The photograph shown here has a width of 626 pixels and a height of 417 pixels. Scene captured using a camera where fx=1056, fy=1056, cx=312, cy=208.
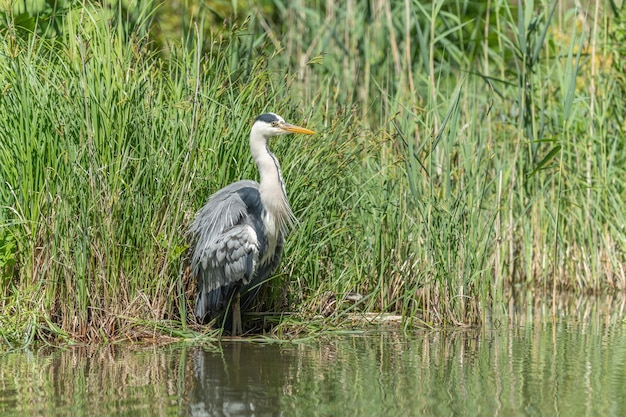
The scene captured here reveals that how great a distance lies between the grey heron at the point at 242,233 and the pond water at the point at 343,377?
323 mm

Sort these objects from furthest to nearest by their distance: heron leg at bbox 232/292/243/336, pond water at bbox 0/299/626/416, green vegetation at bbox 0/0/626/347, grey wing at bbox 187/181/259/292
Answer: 1. heron leg at bbox 232/292/243/336
2. grey wing at bbox 187/181/259/292
3. green vegetation at bbox 0/0/626/347
4. pond water at bbox 0/299/626/416

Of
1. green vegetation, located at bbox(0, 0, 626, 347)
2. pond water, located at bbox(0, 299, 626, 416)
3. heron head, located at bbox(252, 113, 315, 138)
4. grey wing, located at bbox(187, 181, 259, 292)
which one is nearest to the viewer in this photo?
pond water, located at bbox(0, 299, 626, 416)

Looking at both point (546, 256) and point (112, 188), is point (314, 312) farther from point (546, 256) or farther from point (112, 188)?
point (546, 256)

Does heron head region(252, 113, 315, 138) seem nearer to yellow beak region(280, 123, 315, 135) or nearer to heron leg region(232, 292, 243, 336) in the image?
yellow beak region(280, 123, 315, 135)

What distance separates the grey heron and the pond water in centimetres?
32

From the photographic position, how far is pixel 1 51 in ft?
19.7

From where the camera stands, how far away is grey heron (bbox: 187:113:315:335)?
5.81 metres

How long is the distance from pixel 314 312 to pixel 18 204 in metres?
1.80

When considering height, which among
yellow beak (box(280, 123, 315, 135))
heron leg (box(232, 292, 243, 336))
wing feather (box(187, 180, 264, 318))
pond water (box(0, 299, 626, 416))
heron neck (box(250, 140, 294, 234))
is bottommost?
pond water (box(0, 299, 626, 416))

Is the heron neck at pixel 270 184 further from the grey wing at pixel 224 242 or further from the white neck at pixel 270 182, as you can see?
the grey wing at pixel 224 242

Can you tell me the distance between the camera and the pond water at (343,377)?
14.0ft

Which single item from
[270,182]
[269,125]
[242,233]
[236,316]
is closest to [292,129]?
[269,125]

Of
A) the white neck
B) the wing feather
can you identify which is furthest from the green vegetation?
the white neck

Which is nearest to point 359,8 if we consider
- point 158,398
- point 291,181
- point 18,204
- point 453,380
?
point 291,181
